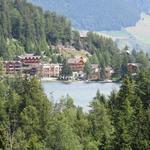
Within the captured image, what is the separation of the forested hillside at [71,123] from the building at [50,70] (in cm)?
11708

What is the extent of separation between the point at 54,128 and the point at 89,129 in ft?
14.8

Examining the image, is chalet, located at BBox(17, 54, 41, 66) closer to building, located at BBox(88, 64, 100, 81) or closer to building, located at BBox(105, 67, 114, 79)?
building, located at BBox(88, 64, 100, 81)

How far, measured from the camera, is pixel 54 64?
170250mm

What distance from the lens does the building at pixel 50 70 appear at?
16850cm

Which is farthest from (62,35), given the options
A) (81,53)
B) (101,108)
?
(101,108)

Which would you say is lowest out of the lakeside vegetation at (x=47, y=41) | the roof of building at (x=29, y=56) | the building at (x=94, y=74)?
the building at (x=94, y=74)

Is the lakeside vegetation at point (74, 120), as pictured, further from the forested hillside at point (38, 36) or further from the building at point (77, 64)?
the forested hillside at point (38, 36)

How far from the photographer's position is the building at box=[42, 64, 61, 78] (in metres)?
168

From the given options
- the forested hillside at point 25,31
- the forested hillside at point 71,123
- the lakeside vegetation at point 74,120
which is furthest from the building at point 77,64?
the forested hillside at point 71,123

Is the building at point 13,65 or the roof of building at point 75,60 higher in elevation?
the roof of building at point 75,60

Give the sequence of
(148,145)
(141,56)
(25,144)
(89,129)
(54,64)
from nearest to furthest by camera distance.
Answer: (148,145)
(25,144)
(89,129)
(54,64)
(141,56)

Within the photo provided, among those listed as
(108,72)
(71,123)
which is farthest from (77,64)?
(71,123)

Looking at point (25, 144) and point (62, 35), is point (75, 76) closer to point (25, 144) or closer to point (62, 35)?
point (62, 35)

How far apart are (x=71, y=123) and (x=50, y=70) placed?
421 ft
